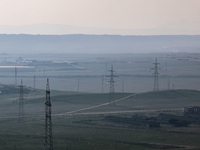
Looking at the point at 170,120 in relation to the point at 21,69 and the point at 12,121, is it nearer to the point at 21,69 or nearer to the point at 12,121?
the point at 12,121

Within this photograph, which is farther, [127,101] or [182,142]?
[127,101]

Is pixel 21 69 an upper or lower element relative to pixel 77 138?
upper

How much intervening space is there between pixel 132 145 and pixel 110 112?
1289 centimetres

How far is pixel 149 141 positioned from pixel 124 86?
118ft

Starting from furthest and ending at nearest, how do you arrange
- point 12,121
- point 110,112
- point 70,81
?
point 70,81 < point 110,112 < point 12,121

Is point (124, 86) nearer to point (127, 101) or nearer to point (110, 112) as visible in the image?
point (127, 101)

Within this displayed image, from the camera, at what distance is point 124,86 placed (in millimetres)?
61500

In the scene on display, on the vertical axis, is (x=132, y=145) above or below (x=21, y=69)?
below

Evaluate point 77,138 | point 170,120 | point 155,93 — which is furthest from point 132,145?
point 155,93

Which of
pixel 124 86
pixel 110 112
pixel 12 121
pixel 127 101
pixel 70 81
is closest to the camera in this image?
pixel 12 121

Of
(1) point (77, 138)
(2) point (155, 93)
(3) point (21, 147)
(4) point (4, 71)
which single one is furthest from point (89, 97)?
(4) point (4, 71)

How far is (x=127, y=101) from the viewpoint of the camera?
1734 inches

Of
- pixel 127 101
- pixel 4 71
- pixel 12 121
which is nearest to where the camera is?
pixel 12 121

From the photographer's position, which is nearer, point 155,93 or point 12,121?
point 12,121
